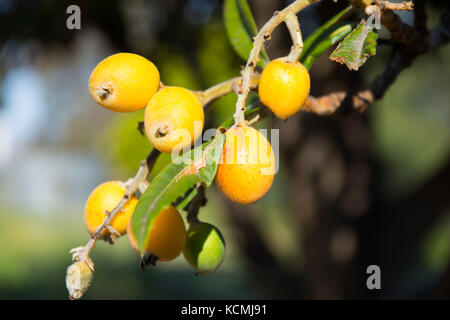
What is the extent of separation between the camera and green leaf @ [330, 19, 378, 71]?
74cm

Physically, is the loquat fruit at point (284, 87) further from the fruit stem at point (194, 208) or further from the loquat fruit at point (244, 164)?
the fruit stem at point (194, 208)

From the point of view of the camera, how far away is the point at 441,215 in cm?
268

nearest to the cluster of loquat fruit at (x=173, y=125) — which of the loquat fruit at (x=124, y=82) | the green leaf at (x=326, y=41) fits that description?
the loquat fruit at (x=124, y=82)

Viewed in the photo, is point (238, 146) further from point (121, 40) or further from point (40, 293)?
point (40, 293)

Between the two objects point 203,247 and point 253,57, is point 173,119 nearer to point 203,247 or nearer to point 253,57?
point 253,57

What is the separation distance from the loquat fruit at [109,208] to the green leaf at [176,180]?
165 mm

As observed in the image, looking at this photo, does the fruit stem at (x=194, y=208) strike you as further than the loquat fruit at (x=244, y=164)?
Yes

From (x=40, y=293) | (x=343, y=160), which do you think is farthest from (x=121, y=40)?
(x=40, y=293)

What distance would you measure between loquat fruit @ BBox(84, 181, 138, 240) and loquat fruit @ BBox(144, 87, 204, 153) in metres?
0.16

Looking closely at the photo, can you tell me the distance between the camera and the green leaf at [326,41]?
1.12 meters

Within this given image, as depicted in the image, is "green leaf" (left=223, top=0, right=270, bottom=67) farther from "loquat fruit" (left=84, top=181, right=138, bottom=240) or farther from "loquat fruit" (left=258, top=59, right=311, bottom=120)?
"loquat fruit" (left=84, top=181, right=138, bottom=240)

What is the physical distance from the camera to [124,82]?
0.81 metres

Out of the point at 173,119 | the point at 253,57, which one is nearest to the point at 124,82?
the point at 173,119

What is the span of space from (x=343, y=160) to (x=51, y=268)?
591 cm
